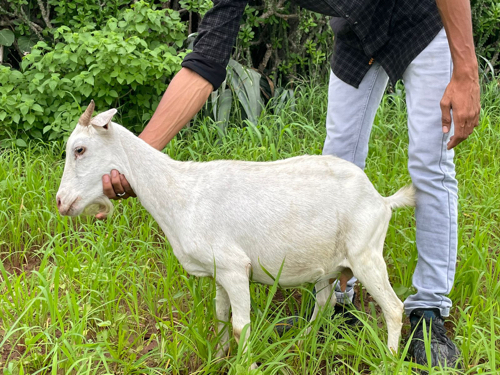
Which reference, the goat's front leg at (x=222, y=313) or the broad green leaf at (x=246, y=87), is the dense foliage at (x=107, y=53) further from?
the goat's front leg at (x=222, y=313)

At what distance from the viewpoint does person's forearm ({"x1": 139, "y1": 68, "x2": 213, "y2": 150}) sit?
9.42ft

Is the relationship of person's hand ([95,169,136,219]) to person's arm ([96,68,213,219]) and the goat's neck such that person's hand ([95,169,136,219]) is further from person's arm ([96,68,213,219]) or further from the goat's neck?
person's arm ([96,68,213,219])

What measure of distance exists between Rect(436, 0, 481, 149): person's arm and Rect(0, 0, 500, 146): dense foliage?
2704 mm

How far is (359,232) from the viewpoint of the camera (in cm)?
252

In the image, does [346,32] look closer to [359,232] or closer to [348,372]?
[359,232]

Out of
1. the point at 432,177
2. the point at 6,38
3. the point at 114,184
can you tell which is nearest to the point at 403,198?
the point at 432,177

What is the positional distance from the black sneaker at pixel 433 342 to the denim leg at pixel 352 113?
0.39 meters

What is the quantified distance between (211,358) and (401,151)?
2677 mm

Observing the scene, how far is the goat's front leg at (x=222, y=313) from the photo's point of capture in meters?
2.71

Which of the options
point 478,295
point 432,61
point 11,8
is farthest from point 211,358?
point 11,8

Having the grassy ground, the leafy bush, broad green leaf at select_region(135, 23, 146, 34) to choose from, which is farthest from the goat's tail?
broad green leaf at select_region(135, 23, 146, 34)

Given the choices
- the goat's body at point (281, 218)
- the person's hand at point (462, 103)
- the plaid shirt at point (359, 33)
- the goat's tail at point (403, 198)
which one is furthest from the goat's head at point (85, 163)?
the person's hand at point (462, 103)

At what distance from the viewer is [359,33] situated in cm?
282

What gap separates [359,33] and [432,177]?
0.77 meters
